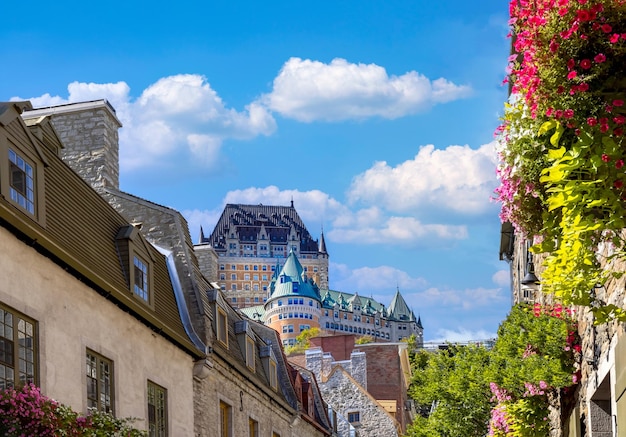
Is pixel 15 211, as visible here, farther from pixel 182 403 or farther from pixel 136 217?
pixel 136 217

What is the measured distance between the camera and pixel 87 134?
75.6 ft

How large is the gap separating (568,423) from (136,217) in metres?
10.3

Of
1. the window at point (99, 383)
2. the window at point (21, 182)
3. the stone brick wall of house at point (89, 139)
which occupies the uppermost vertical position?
the stone brick wall of house at point (89, 139)

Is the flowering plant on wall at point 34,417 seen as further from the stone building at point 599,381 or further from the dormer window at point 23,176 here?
the stone building at point 599,381

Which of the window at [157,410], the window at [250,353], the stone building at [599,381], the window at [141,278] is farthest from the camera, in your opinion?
the window at [250,353]

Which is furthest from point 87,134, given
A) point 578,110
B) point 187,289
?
point 578,110

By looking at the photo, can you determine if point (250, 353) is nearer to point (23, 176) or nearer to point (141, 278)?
point (141, 278)

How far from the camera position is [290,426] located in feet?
104

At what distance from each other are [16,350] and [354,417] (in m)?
42.8

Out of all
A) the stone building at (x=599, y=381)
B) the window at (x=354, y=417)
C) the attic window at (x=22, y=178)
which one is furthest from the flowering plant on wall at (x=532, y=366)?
the window at (x=354, y=417)

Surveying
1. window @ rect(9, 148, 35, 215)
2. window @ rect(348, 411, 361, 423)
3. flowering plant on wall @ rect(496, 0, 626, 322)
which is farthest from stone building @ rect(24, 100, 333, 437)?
window @ rect(348, 411, 361, 423)

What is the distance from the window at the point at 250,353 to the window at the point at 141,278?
7.47 metres

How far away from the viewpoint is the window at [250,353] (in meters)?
26.7

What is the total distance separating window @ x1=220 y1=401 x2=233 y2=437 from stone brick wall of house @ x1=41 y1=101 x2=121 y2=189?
5058mm
